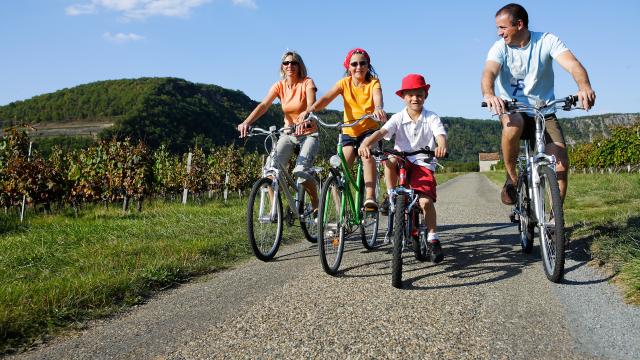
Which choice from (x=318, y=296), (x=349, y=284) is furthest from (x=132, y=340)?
(x=349, y=284)

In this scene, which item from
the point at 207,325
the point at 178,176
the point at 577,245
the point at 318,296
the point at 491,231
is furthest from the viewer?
the point at 178,176

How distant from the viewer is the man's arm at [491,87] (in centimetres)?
386

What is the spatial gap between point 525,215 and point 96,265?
3804 mm

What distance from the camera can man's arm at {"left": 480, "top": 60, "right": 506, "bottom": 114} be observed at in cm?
386

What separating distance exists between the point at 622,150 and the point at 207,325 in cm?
4869

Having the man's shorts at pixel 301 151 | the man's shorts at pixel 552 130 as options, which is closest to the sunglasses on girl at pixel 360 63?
the man's shorts at pixel 301 151

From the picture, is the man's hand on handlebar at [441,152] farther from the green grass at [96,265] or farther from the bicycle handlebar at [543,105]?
the green grass at [96,265]

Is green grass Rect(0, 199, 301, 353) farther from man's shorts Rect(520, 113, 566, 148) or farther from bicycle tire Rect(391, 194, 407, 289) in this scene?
man's shorts Rect(520, 113, 566, 148)

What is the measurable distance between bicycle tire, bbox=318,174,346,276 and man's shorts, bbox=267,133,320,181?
0.64m

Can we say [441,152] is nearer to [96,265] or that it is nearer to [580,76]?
[580,76]

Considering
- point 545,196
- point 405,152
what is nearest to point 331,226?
point 405,152

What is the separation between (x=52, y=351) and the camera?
2.51 meters

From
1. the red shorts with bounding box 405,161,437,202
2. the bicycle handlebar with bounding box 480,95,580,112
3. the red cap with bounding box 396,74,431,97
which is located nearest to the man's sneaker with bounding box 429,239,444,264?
the red shorts with bounding box 405,161,437,202

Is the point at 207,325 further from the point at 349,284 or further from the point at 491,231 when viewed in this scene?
the point at 491,231
